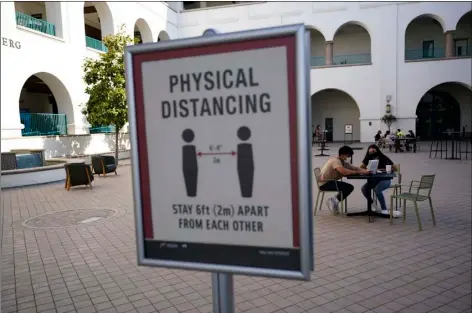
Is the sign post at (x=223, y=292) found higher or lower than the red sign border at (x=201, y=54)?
lower

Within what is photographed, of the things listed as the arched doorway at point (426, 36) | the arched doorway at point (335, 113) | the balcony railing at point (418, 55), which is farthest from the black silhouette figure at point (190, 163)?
the arched doorway at point (426, 36)

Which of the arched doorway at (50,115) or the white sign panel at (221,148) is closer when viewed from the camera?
the white sign panel at (221,148)

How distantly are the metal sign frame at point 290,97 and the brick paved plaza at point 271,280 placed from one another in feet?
8.04

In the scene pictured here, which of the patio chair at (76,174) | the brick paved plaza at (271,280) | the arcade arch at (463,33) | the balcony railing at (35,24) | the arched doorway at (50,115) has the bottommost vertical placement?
the brick paved plaza at (271,280)

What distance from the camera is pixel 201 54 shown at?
140cm

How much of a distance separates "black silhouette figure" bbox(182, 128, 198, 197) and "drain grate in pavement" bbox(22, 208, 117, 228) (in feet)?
21.2

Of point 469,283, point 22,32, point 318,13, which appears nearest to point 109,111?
point 22,32

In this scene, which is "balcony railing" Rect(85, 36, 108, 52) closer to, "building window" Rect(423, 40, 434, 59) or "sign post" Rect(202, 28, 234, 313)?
"sign post" Rect(202, 28, 234, 313)

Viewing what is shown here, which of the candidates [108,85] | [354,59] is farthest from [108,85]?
[354,59]

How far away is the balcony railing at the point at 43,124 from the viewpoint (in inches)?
626

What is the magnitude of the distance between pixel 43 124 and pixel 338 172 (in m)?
14.6

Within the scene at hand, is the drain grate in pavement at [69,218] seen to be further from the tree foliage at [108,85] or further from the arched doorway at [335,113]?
the arched doorway at [335,113]

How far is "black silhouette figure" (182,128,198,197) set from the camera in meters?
1.47

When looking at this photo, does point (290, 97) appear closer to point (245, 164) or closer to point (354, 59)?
point (245, 164)
